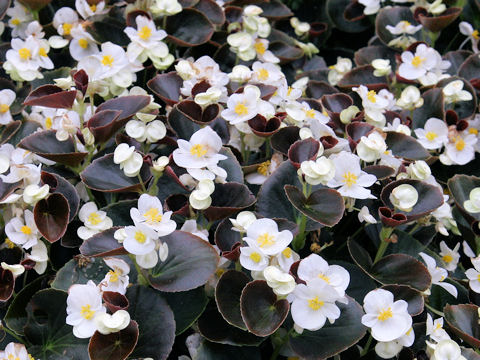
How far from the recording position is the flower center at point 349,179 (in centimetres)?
114

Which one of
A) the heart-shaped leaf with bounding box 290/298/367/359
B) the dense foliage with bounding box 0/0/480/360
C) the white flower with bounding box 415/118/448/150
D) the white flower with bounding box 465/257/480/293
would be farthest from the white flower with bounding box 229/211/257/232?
the white flower with bounding box 415/118/448/150

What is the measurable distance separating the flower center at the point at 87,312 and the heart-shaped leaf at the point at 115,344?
29 millimetres

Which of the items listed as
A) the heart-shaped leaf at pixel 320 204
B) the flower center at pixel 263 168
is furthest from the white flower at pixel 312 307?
the flower center at pixel 263 168

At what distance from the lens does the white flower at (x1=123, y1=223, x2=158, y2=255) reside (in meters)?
0.98

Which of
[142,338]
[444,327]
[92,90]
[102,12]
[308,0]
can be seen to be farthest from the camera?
[308,0]

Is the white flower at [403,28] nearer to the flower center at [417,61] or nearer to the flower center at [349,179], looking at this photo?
the flower center at [417,61]

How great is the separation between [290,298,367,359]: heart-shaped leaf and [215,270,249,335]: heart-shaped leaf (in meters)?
0.11

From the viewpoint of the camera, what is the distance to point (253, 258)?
1.02 metres

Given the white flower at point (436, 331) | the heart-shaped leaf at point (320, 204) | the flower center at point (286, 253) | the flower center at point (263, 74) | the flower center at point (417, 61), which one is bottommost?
the white flower at point (436, 331)

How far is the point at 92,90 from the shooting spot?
1.31m

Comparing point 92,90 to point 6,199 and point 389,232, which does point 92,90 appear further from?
point 389,232

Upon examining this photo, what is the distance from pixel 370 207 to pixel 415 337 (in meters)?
0.26

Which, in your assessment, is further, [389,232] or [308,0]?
[308,0]

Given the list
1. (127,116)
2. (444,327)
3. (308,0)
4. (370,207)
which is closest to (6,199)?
(127,116)
